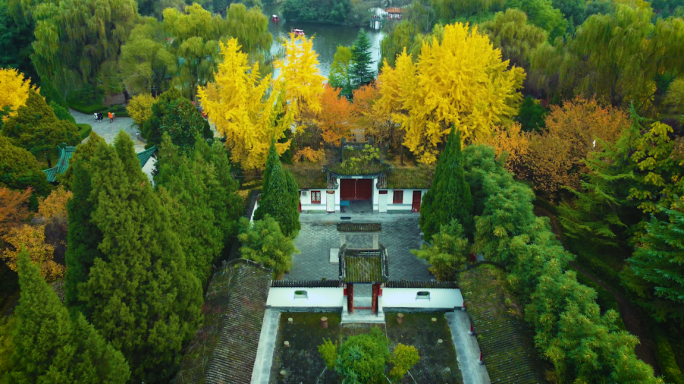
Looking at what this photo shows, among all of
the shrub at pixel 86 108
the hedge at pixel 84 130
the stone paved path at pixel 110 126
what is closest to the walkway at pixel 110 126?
the stone paved path at pixel 110 126

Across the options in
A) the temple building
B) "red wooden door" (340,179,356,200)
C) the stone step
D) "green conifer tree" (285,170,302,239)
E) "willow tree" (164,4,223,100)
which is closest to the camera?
the stone step

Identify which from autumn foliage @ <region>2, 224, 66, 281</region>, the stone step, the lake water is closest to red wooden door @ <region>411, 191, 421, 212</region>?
the stone step

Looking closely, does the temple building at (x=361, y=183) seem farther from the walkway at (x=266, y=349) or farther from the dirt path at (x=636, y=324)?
the dirt path at (x=636, y=324)

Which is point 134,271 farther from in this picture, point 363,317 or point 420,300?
point 420,300

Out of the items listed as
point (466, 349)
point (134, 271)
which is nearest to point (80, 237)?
point (134, 271)

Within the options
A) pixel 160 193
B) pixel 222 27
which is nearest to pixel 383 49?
pixel 222 27

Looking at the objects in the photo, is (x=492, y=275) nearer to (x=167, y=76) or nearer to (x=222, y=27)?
(x=222, y=27)

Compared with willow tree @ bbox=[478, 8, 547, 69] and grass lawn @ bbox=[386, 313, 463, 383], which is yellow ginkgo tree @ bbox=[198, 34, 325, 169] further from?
willow tree @ bbox=[478, 8, 547, 69]
